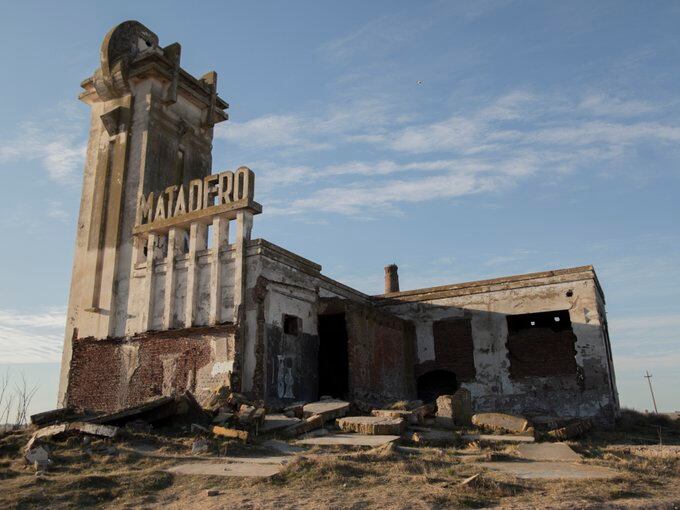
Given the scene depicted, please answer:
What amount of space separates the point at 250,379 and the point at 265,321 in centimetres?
156

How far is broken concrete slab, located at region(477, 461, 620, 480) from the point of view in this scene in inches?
301

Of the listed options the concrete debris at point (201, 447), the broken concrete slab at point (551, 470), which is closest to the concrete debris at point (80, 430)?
the concrete debris at point (201, 447)

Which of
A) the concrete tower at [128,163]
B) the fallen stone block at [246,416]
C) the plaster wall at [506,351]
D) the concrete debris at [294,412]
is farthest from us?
the concrete tower at [128,163]

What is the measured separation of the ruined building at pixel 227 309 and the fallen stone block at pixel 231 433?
3762 mm

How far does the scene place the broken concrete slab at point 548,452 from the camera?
912cm

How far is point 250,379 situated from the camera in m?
14.8

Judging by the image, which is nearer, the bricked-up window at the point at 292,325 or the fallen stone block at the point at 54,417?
the fallen stone block at the point at 54,417

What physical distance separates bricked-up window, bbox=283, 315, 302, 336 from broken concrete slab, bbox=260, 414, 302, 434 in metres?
3.89

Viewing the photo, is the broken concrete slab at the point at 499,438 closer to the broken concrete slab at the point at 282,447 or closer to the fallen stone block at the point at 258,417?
the broken concrete slab at the point at 282,447

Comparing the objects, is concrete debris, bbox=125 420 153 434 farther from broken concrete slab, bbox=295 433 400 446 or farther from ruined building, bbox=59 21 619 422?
ruined building, bbox=59 21 619 422

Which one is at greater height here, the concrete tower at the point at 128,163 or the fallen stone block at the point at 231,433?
the concrete tower at the point at 128,163

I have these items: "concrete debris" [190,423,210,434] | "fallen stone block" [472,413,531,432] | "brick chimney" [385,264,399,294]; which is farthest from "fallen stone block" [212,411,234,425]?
"brick chimney" [385,264,399,294]

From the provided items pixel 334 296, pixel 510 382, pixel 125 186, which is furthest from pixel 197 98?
pixel 510 382

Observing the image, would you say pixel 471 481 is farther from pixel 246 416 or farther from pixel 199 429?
pixel 199 429
